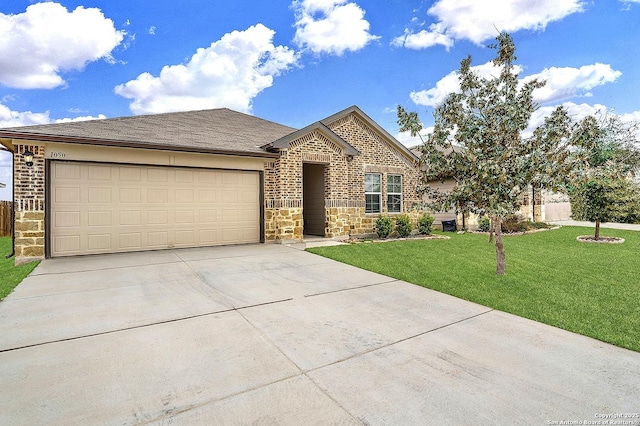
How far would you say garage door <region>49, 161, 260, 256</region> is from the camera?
859 cm

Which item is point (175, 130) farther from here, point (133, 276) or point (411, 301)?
point (411, 301)

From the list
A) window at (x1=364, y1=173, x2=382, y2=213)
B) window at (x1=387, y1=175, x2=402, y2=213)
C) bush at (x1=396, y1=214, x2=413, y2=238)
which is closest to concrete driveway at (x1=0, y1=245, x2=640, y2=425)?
bush at (x1=396, y1=214, x2=413, y2=238)

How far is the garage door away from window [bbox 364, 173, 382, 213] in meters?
4.81

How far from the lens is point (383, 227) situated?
42.4 feet

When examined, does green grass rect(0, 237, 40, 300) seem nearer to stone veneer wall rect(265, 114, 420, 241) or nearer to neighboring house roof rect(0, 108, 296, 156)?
neighboring house roof rect(0, 108, 296, 156)

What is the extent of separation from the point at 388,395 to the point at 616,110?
26898mm

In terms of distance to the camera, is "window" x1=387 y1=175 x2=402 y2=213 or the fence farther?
the fence

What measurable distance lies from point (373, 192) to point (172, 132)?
8.23 m

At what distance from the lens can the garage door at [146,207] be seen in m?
8.59

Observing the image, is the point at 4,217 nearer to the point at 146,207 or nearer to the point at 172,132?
the point at 146,207

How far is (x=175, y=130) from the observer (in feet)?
36.0

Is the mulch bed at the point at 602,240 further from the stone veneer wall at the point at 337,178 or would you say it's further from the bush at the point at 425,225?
the stone veneer wall at the point at 337,178

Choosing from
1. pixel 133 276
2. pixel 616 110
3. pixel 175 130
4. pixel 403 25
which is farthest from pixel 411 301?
pixel 616 110

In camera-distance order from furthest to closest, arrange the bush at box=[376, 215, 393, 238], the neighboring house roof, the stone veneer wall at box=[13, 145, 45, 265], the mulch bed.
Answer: the bush at box=[376, 215, 393, 238] → the mulch bed → the neighboring house roof → the stone veneer wall at box=[13, 145, 45, 265]
